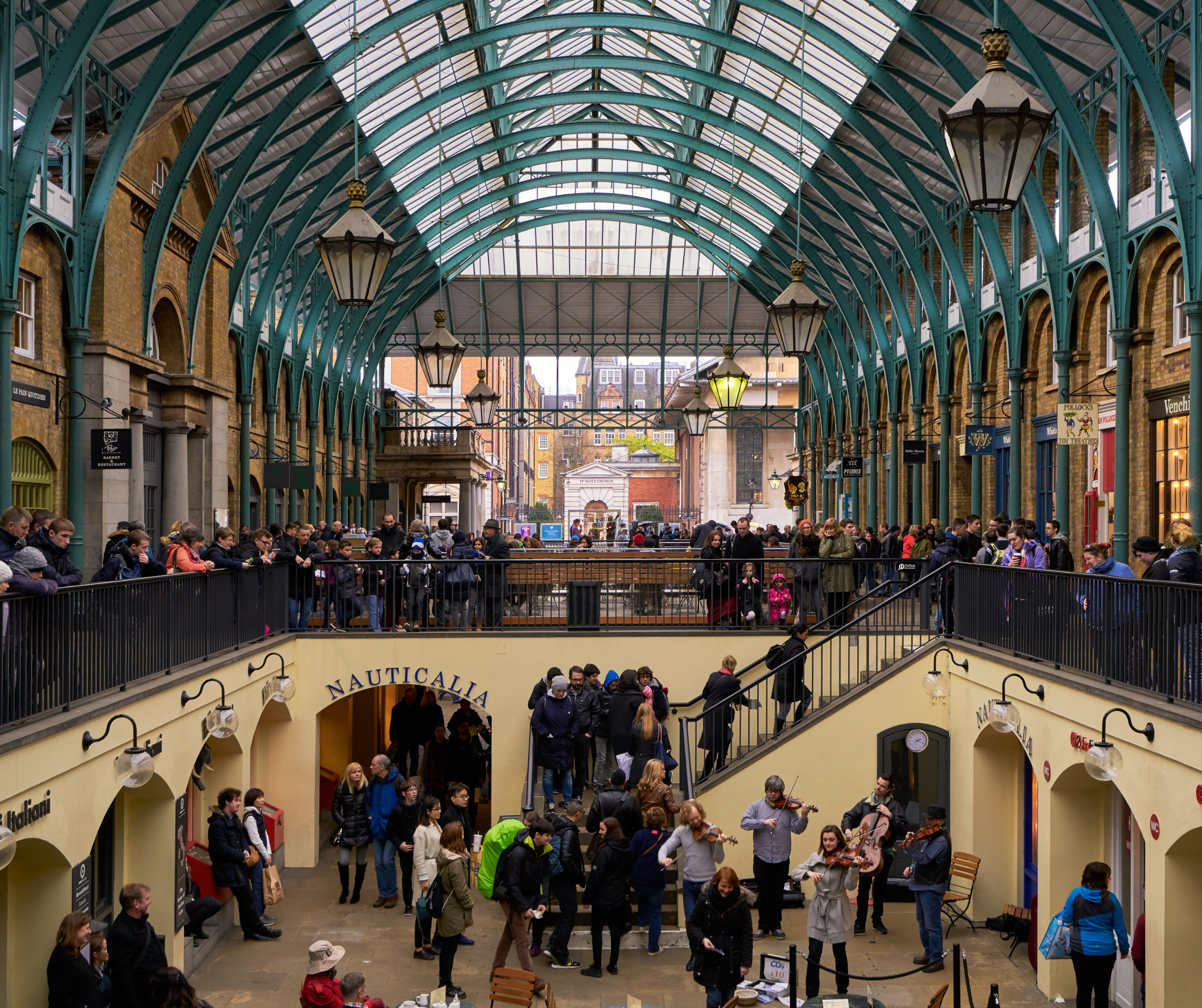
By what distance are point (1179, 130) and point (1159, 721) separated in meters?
9.80

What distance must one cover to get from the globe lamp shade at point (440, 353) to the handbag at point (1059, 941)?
13.7m

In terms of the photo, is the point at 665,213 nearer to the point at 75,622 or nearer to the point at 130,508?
the point at 130,508

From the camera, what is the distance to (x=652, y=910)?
40.8ft

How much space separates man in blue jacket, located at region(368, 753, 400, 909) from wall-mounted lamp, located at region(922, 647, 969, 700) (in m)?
6.59

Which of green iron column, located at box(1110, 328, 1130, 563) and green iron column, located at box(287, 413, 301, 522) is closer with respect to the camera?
green iron column, located at box(1110, 328, 1130, 563)

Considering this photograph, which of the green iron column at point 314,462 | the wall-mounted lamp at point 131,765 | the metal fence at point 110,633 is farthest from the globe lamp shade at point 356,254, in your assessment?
the green iron column at point 314,462

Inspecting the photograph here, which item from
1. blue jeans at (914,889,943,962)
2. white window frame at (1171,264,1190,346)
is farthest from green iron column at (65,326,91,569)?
white window frame at (1171,264,1190,346)

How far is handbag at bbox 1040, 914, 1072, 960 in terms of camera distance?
30.8ft

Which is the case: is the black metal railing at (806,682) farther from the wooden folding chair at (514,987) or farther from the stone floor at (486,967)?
the wooden folding chair at (514,987)

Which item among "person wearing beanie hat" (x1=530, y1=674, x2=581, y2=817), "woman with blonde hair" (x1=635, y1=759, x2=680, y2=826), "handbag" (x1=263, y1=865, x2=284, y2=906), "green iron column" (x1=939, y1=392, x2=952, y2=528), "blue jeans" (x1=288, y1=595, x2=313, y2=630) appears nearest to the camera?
"handbag" (x1=263, y1=865, x2=284, y2=906)

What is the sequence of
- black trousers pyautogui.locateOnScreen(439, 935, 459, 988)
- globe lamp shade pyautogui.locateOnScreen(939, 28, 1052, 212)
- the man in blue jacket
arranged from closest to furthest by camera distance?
globe lamp shade pyautogui.locateOnScreen(939, 28, 1052, 212)
black trousers pyautogui.locateOnScreen(439, 935, 459, 988)
the man in blue jacket

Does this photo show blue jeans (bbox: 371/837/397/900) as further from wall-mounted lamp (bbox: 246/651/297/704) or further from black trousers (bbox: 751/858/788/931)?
black trousers (bbox: 751/858/788/931)

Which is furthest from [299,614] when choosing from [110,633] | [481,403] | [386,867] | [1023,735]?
[481,403]

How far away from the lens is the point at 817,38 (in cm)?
2038
